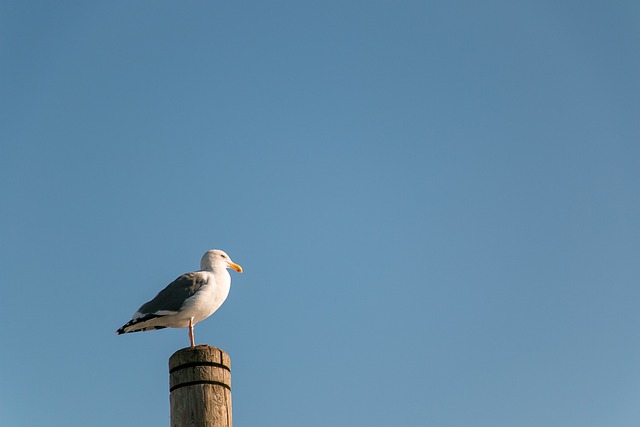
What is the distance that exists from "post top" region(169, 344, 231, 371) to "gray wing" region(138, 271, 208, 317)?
4.33 meters

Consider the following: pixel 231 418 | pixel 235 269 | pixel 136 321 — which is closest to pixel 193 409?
pixel 231 418

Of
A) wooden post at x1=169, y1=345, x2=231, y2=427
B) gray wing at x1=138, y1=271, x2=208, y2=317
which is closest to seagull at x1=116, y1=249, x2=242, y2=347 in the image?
gray wing at x1=138, y1=271, x2=208, y2=317

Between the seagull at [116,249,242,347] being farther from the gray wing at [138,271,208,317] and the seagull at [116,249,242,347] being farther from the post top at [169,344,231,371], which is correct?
the post top at [169,344,231,371]

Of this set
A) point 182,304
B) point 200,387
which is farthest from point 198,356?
point 182,304

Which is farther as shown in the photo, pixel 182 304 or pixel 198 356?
pixel 182 304

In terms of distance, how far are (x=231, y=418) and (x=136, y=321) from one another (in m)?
4.65

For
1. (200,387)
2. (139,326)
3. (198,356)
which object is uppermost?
(139,326)

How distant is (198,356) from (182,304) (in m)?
4.49

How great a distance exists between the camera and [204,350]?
6.05m

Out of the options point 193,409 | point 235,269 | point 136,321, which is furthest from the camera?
point 235,269

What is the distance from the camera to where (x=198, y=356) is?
6.04 metres

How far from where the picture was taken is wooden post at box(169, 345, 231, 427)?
5.89 metres

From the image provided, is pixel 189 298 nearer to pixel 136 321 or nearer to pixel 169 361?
pixel 136 321

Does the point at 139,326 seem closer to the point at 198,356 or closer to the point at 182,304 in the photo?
the point at 182,304
